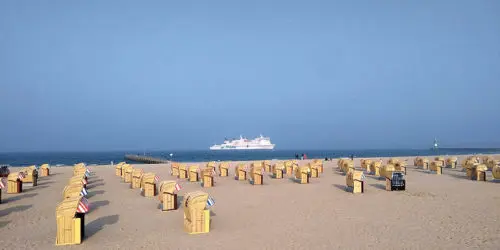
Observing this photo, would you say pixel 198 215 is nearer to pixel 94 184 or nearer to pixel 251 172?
pixel 251 172

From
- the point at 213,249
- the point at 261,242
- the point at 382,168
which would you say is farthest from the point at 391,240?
the point at 382,168

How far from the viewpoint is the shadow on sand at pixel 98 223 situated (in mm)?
9084

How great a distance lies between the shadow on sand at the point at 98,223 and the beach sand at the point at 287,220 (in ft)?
0.08

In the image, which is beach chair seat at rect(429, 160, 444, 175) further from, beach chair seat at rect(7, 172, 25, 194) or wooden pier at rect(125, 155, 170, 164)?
wooden pier at rect(125, 155, 170, 164)

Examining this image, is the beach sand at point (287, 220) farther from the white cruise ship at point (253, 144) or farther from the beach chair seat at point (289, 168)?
the white cruise ship at point (253, 144)

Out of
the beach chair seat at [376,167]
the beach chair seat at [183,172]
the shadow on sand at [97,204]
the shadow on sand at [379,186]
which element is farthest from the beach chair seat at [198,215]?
the beach chair seat at [376,167]

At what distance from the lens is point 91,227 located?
377 inches

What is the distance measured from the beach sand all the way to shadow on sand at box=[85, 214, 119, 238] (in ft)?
0.08

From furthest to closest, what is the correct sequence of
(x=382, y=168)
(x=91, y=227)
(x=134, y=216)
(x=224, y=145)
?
(x=224, y=145)
(x=382, y=168)
(x=134, y=216)
(x=91, y=227)

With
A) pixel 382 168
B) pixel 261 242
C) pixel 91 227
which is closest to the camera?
pixel 261 242

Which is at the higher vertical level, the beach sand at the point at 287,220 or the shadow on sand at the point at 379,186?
the shadow on sand at the point at 379,186

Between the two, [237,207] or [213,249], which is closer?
[213,249]

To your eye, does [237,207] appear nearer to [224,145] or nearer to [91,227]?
[91,227]

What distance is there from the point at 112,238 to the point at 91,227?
4.56ft
